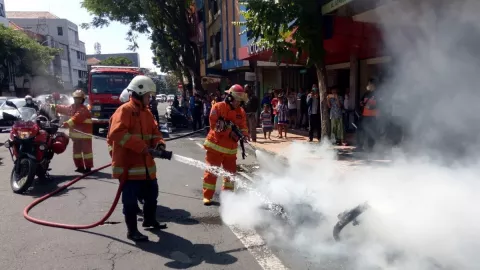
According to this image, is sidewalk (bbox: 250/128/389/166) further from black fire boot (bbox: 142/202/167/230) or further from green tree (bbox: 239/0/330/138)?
black fire boot (bbox: 142/202/167/230)

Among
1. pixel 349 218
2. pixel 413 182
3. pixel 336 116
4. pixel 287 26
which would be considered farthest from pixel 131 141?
pixel 336 116

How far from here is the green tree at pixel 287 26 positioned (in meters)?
9.08

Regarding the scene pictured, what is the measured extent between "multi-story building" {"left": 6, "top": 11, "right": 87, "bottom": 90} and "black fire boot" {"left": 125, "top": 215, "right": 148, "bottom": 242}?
62.9 m

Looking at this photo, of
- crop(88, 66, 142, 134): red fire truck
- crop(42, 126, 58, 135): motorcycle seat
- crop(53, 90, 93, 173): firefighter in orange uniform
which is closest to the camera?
crop(42, 126, 58, 135): motorcycle seat

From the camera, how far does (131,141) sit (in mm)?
4285

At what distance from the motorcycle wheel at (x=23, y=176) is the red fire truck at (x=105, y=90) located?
933 cm

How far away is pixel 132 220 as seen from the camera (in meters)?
4.43

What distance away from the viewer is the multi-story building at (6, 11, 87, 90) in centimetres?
6456

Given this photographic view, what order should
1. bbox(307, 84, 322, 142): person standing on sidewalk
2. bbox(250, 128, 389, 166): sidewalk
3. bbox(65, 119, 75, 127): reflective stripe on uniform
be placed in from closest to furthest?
bbox(65, 119, 75, 127): reflective stripe on uniform
bbox(250, 128, 389, 166): sidewalk
bbox(307, 84, 322, 142): person standing on sidewalk

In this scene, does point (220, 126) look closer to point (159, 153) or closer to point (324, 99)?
point (159, 153)

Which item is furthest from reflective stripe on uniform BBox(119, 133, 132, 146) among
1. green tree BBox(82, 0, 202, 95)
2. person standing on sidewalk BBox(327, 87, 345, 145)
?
green tree BBox(82, 0, 202, 95)

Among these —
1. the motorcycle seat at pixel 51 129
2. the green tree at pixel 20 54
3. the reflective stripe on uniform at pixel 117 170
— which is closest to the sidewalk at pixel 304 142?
the reflective stripe on uniform at pixel 117 170

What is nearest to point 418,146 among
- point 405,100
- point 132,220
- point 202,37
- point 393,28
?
point 405,100

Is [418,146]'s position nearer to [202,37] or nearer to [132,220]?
[132,220]
